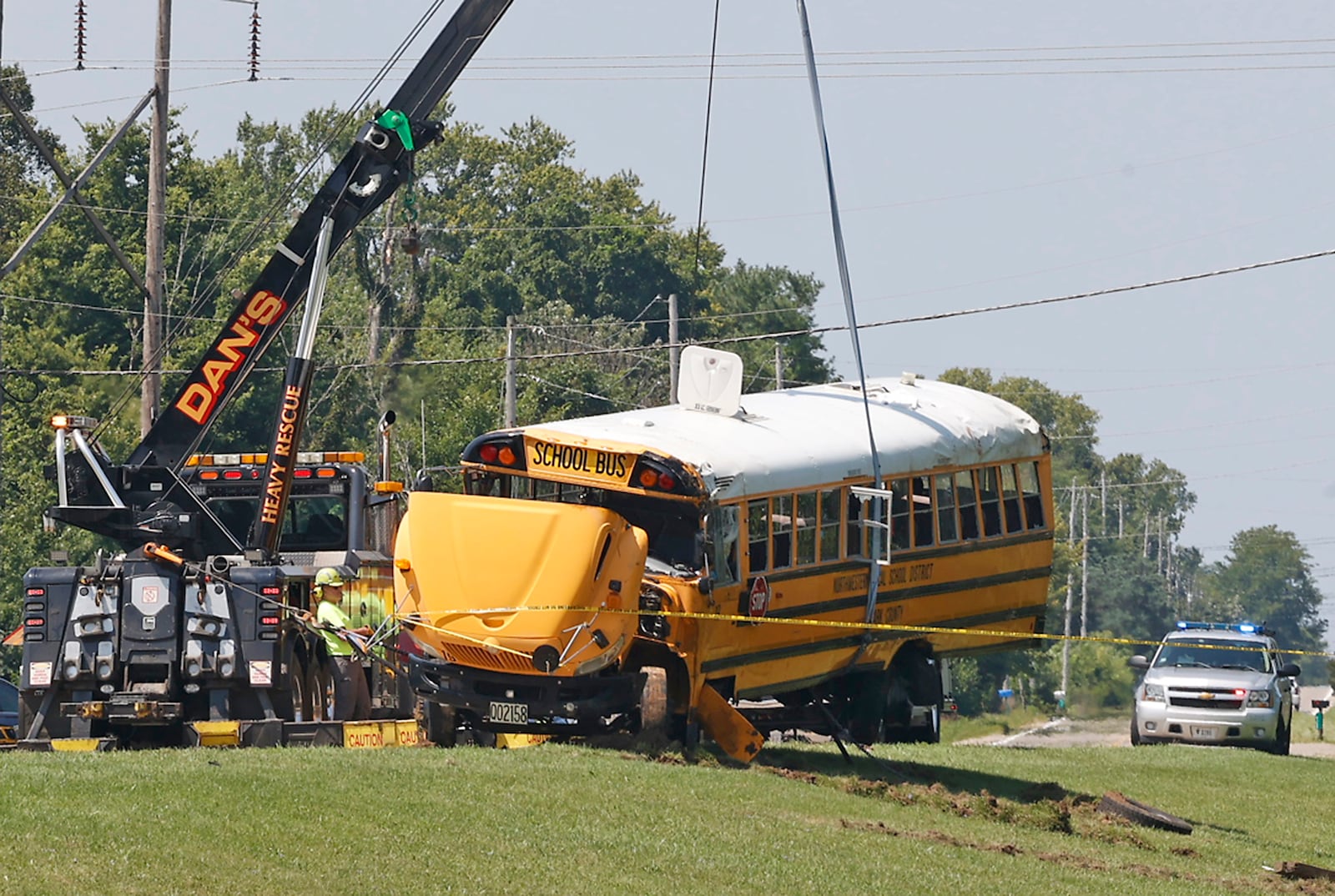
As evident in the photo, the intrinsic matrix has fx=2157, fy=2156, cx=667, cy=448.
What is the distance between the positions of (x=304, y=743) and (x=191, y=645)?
54.4 inches

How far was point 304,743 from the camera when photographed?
18703 mm

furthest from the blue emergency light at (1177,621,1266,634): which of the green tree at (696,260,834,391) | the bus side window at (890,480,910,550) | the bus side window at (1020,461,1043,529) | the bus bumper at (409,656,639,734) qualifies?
the green tree at (696,260,834,391)

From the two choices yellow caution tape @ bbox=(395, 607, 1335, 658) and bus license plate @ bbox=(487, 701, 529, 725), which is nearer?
yellow caution tape @ bbox=(395, 607, 1335, 658)

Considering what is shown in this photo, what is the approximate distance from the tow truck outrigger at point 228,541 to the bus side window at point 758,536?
164 inches

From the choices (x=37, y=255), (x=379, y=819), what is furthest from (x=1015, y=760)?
(x=37, y=255)

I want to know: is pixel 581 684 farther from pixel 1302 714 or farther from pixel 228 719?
pixel 1302 714

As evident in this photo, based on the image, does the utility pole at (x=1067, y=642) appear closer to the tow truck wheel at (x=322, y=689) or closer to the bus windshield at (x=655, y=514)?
the tow truck wheel at (x=322, y=689)

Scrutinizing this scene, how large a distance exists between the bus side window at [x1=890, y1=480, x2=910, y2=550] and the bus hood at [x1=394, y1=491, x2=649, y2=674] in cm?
367

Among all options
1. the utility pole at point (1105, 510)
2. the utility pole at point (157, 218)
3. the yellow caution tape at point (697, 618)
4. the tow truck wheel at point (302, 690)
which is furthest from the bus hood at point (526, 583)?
the utility pole at point (1105, 510)

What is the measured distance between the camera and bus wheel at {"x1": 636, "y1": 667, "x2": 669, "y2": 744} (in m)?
17.4

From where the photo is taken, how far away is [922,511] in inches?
820

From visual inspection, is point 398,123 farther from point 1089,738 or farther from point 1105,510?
point 1105,510

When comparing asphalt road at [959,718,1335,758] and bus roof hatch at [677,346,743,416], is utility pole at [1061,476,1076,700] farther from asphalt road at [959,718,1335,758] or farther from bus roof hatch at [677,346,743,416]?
bus roof hatch at [677,346,743,416]

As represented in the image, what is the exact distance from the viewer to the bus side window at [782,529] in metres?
18.8
